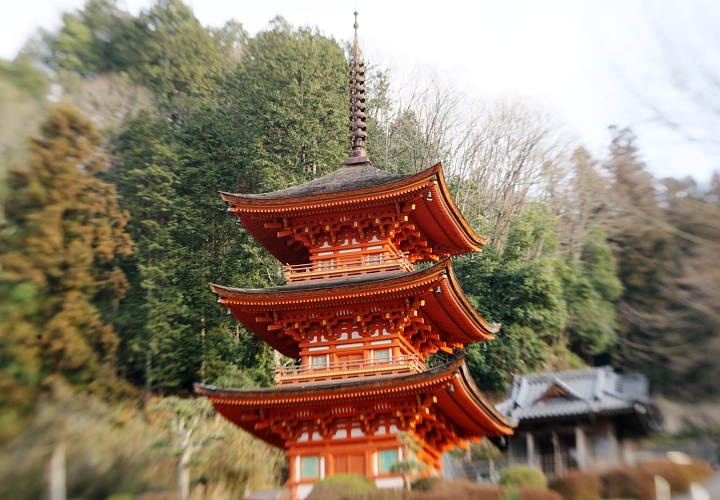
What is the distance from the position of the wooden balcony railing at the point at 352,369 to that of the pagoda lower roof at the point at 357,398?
51 centimetres

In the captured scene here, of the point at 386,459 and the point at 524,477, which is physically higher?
the point at 386,459

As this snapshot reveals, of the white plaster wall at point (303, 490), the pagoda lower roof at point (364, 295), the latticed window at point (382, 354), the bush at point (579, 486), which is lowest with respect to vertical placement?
the white plaster wall at point (303, 490)

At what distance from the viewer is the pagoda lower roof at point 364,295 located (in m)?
14.3

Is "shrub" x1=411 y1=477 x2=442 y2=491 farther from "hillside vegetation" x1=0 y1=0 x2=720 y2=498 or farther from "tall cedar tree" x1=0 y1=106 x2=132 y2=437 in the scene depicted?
Result: "tall cedar tree" x1=0 y1=106 x2=132 y2=437

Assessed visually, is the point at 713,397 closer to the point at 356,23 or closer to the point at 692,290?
the point at 692,290

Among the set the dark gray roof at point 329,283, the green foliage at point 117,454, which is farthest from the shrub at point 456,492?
the green foliage at point 117,454

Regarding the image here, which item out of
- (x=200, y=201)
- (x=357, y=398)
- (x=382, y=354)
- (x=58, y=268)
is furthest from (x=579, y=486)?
(x=200, y=201)

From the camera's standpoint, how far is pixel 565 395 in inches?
923

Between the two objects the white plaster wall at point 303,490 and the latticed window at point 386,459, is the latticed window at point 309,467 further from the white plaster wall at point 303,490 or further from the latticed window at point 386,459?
the latticed window at point 386,459

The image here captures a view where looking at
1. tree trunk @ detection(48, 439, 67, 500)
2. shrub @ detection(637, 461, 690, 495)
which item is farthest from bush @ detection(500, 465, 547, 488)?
tree trunk @ detection(48, 439, 67, 500)

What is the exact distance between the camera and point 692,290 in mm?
5477

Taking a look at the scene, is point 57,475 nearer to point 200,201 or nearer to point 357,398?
point 357,398

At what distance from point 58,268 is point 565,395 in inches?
711

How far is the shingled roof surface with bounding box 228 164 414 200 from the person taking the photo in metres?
16.2
